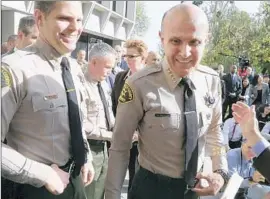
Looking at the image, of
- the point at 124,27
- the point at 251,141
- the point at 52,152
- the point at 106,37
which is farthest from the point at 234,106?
the point at 124,27

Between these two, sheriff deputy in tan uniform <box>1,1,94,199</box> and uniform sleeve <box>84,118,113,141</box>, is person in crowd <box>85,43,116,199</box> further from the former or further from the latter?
sheriff deputy in tan uniform <box>1,1,94,199</box>

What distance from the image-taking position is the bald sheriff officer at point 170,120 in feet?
5.39

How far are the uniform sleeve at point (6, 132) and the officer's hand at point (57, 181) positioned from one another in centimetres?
3

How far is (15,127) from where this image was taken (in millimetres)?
1491

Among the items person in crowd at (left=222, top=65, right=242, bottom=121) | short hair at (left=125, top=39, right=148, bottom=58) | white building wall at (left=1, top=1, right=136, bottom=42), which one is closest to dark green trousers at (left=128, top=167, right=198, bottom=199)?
short hair at (left=125, top=39, right=148, bottom=58)

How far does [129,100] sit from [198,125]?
14.0 inches

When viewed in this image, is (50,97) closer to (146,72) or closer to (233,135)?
(146,72)

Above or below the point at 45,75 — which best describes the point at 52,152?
below

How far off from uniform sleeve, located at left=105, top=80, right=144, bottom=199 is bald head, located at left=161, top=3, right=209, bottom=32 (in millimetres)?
364

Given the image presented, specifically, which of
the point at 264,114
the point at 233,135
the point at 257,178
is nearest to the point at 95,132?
the point at 257,178

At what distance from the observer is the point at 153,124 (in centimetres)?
170

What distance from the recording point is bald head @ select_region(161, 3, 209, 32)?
5.31ft

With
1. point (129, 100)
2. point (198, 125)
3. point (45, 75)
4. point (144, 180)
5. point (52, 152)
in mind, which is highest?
point (45, 75)

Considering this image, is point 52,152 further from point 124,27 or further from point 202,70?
point 124,27
